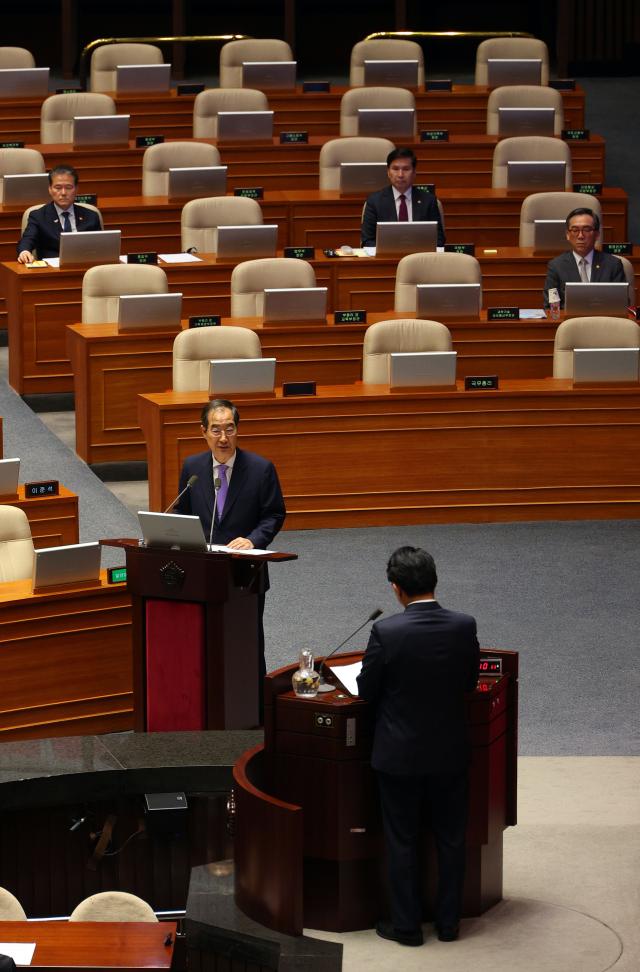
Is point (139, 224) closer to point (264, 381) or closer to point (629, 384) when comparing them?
point (264, 381)

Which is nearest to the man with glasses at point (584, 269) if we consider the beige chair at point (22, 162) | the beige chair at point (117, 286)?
the beige chair at point (117, 286)

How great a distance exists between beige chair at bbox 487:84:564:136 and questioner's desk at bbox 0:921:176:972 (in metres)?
9.18

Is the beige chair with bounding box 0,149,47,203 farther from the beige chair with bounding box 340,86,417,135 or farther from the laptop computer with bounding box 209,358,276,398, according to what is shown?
the laptop computer with bounding box 209,358,276,398

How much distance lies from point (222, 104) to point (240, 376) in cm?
418

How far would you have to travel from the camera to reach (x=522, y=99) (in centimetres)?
1264

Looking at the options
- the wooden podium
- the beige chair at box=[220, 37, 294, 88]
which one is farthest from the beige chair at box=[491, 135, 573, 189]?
the wooden podium

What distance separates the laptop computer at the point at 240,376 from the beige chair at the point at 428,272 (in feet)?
4.48

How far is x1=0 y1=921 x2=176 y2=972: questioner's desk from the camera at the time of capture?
4.12 meters

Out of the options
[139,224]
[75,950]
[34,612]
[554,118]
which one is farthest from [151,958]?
[554,118]

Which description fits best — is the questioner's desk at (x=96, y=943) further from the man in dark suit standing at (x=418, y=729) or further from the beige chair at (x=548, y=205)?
the beige chair at (x=548, y=205)

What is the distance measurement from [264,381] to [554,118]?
4.50 metres

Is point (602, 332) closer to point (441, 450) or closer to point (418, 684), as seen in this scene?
point (441, 450)

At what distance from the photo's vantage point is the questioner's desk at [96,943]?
4.12m

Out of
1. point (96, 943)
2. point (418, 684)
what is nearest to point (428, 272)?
point (418, 684)
